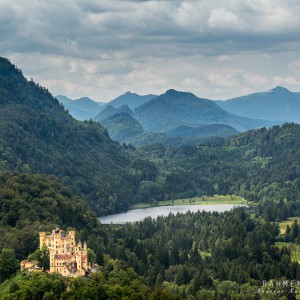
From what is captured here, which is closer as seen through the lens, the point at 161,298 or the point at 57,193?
the point at 161,298

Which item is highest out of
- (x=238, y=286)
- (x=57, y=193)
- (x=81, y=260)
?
(x=57, y=193)

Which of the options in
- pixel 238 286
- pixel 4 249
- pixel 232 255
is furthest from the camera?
pixel 232 255

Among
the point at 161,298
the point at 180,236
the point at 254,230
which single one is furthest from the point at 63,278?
the point at 254,230

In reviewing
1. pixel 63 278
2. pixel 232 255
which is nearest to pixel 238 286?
pixel 232 255

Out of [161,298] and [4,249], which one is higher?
[4,249]

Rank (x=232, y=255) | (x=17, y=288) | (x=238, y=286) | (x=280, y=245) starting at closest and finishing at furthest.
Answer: (x=17, y=288), (x=238, y=286), (x=232, y=255), (x=280, y=245)

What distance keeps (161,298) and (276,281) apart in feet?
125

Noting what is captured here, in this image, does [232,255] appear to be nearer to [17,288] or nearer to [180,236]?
[180,236]

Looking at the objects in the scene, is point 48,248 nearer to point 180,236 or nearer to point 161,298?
point 161,298

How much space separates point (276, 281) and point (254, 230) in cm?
5714

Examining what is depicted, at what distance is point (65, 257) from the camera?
342 ft

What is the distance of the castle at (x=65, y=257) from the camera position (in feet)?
339

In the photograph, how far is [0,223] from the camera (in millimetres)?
137500

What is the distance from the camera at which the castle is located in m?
103
